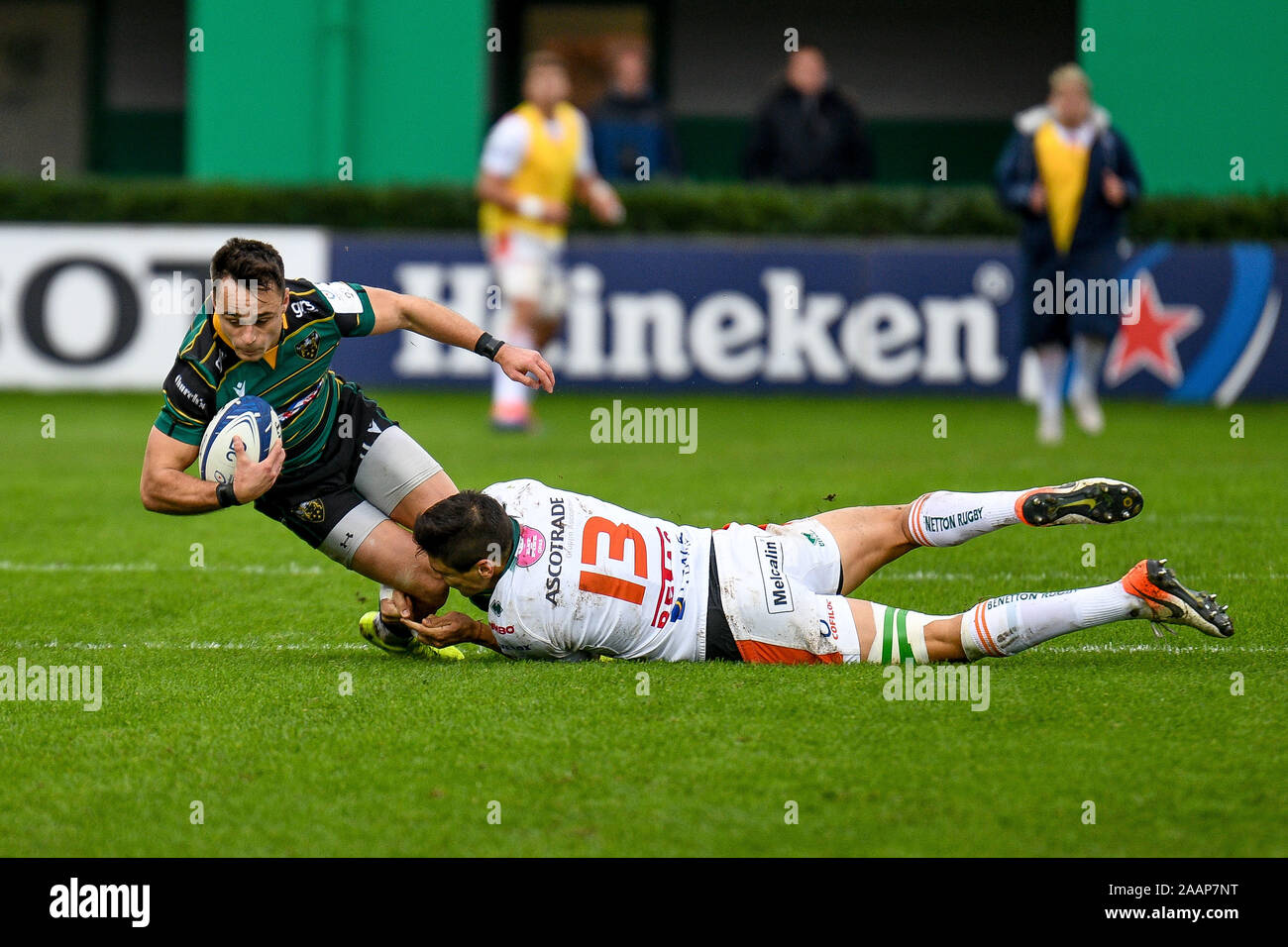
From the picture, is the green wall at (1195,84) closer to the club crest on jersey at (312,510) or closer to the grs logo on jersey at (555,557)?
the club crest on jersey at (312,510)

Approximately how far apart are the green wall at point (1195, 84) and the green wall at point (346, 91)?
6.53 metres

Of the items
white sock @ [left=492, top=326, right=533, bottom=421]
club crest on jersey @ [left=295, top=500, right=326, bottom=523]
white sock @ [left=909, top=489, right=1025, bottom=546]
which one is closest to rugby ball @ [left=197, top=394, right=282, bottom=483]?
club crest on jersey @ [left=295, top=500, right=326, bottom=523]

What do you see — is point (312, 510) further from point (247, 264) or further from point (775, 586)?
point (775, 586)

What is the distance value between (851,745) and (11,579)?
4.63 meters

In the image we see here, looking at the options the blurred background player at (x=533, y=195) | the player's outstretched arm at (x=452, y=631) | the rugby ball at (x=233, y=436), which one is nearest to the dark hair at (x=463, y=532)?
the player's outstretched arm at (x=452, y=631)

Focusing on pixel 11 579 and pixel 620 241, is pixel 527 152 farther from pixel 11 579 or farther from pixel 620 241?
pixel 11 579

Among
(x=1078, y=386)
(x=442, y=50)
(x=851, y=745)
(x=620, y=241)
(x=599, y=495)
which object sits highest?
(x=442, y=50)

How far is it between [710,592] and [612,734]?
821 millimetres

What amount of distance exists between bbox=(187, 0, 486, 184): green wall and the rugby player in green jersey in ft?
37.6

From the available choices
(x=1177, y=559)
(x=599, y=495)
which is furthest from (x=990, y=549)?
(x=599, y=495)

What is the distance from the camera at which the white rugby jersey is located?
17.9 ft

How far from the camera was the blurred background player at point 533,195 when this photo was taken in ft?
42.6

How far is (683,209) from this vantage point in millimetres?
15797

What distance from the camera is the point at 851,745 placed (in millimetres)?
4797
